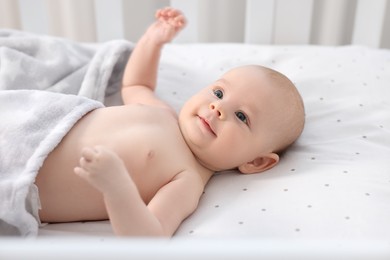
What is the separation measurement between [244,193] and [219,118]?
12 cm

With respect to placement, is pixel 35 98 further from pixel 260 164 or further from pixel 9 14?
pixel 9 14

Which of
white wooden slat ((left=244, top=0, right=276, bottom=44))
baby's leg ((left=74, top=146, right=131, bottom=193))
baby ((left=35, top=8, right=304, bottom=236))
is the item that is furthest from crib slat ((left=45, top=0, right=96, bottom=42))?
baby's leg ((left=74, top=146, right=131, bottom=193))

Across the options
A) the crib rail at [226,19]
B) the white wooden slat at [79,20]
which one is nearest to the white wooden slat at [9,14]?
the crib rail at [226,19]

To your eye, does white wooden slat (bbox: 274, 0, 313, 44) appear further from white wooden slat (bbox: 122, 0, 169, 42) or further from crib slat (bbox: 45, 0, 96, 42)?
crib slat (bbox: 45, 0, 96, 42)

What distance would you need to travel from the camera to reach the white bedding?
0.77 m

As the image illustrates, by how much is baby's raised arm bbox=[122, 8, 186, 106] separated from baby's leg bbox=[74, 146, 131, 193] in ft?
1.51

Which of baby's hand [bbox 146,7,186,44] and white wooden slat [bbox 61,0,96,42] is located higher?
baby's hand [bbox 146,7,186,44]

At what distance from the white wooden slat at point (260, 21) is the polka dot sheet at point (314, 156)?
0.27 ft

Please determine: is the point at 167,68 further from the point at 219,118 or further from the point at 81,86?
the point at 219,118

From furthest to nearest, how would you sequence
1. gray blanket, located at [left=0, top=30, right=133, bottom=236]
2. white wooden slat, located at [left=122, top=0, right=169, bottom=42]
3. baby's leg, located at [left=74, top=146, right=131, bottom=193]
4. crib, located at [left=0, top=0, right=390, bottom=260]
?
white wooden slat, located at [left=122, top=0, right=169, bottom=42], gray blanket, located at [left=0, top=30, right=133, bottom=236], baby's leg, located at [left=74, top=146, right=131, bottom=193], crib, located at [left=0, top=0, right=390, bottom=260]

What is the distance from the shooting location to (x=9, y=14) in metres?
1.38

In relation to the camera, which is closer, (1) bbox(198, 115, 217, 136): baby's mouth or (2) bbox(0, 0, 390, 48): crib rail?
(1) bbox(198, 115, 217, 136): baby's mouth

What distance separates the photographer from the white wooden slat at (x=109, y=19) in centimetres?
133

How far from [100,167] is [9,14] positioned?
92 cm
